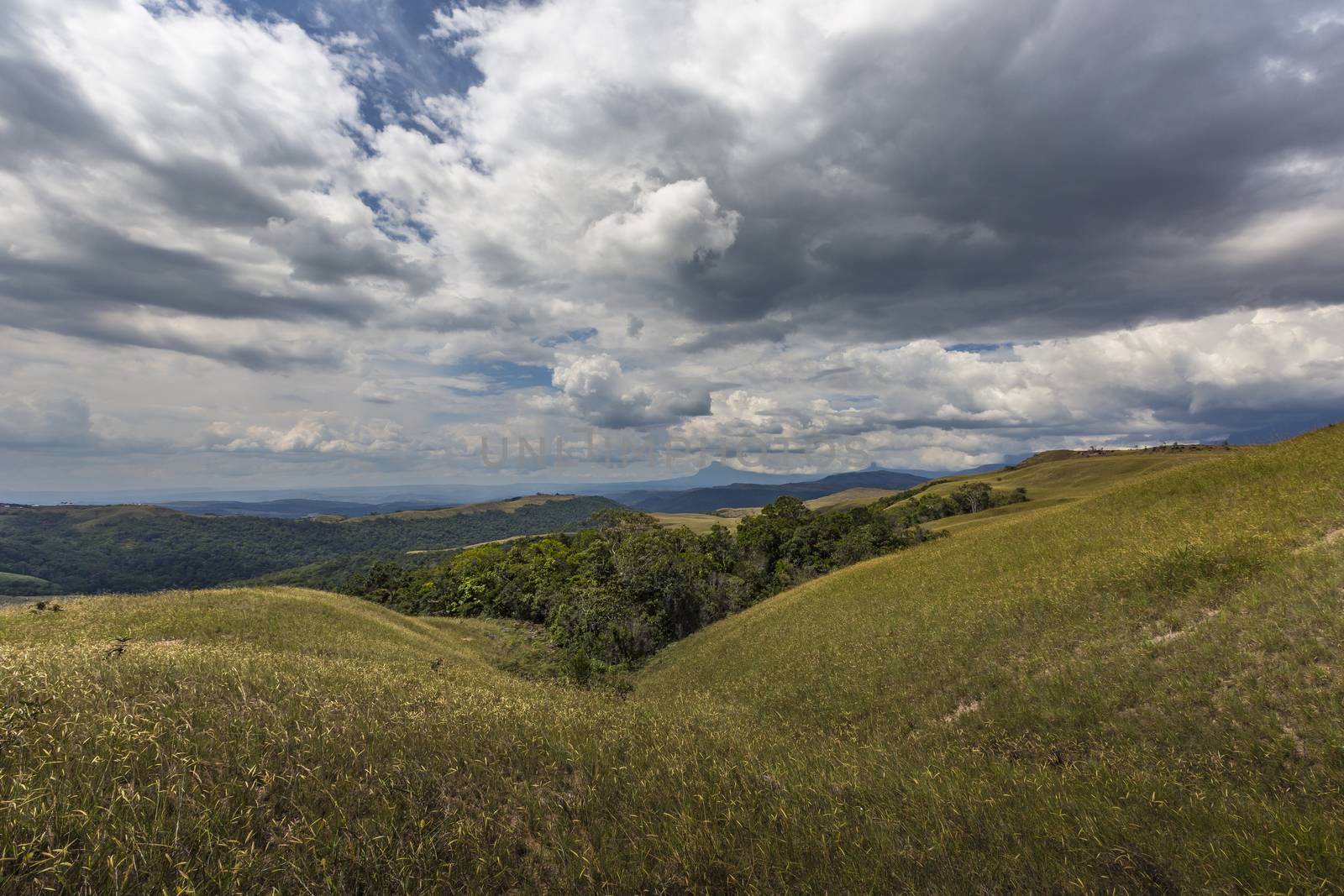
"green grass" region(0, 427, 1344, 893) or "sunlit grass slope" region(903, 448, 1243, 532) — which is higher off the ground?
"green grass" region(0, 427, 1344, 893)

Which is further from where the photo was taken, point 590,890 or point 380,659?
point 380,659

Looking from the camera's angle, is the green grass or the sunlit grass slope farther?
the sunlit grass slope

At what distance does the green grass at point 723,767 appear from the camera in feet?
15.1

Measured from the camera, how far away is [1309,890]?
4.73 metres

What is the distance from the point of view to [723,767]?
7.19 metres

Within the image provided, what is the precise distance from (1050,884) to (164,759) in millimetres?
8903

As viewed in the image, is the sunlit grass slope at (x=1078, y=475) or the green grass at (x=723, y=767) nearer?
the green grass at (x=723, y=767)

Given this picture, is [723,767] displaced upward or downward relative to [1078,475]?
upward

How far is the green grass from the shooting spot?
4.62 m

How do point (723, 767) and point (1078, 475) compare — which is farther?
point (1078, 475)

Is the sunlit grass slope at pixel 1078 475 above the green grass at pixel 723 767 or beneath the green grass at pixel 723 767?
beneath

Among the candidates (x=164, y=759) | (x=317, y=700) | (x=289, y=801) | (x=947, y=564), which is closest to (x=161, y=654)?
(x=317, y=700)

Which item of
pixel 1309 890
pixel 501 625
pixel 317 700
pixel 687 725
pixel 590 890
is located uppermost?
pixel 317 700

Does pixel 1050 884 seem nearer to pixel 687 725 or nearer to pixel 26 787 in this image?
pixel 687 725
